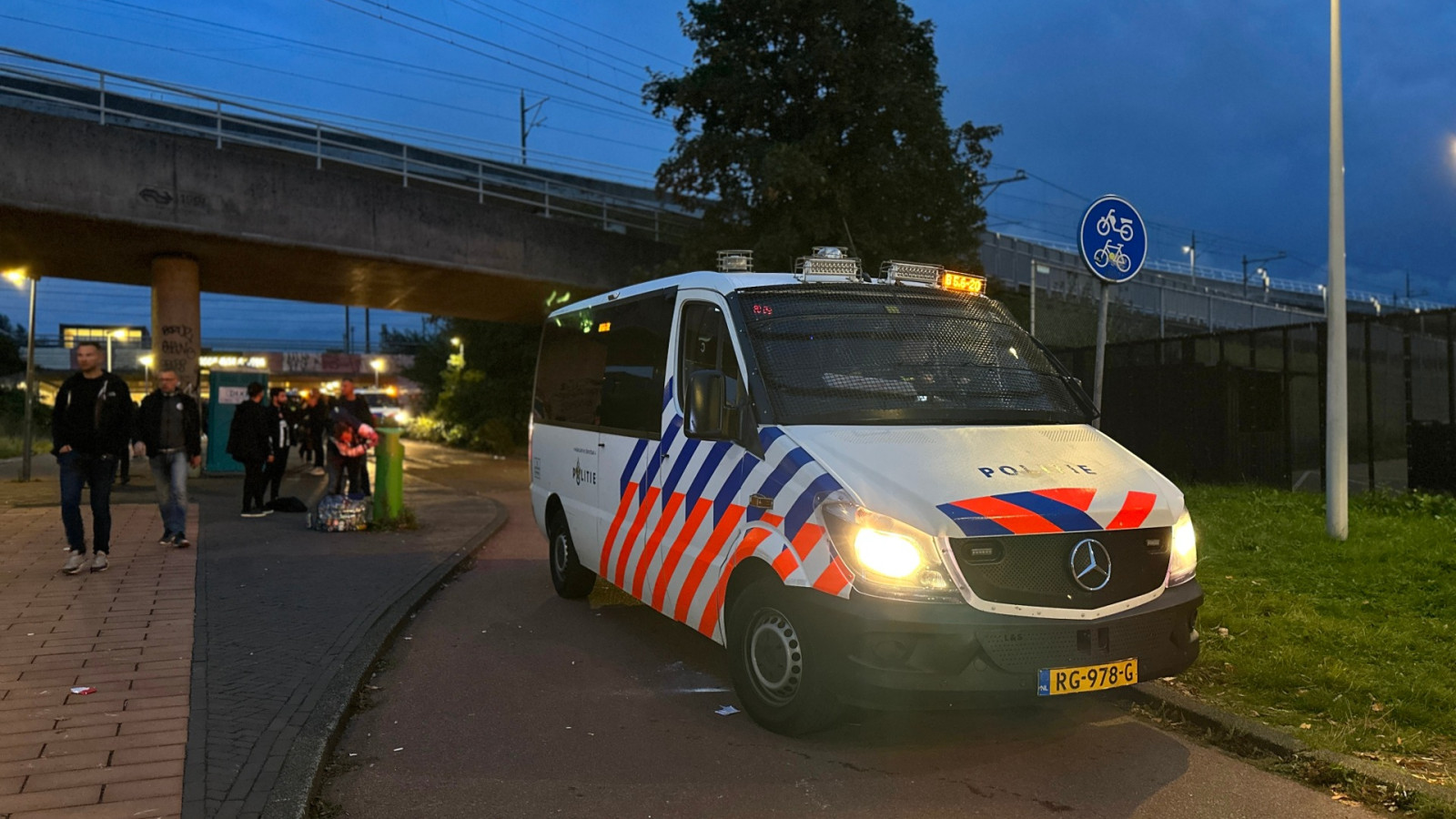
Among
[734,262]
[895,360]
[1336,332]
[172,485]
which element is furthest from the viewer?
[172,485]

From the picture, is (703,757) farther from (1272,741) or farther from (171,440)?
(171,440)

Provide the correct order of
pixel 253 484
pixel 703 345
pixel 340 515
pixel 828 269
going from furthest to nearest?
pixel 253 484 < pixel 340 515 < pixel 828 269 < pixel 703 345

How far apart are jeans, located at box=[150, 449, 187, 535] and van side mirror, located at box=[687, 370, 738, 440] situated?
24.1 ft

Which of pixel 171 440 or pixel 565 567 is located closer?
pixel 565 567

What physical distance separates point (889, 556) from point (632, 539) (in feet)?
9.31

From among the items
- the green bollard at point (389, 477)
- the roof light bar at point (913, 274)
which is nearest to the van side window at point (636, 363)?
the roof light bar at point (913, 274)

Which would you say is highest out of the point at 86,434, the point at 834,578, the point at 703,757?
the point at 86,434

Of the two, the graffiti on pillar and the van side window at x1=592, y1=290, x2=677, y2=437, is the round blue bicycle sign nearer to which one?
the van side window at x1=592, y1=290, x2=677, y2=437

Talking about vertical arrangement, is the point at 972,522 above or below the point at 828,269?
below

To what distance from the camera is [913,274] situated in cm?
659

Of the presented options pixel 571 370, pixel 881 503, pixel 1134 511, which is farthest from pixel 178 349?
pixel 1134 511

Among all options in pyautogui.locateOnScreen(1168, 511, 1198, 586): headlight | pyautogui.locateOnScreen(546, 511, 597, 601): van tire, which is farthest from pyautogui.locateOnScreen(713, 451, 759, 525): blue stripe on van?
pyautogui.locateOnScreen(546, 511, 597, 601): van tire

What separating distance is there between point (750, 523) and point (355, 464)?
1008 cm

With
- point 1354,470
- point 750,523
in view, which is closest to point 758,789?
point 750,523
